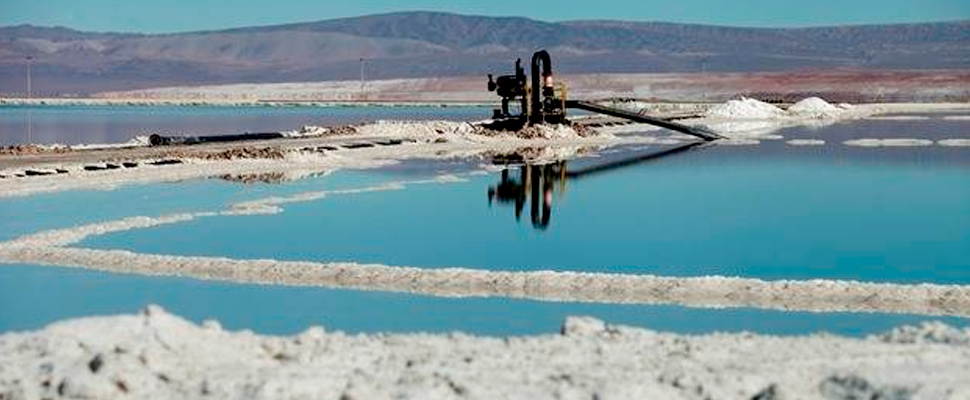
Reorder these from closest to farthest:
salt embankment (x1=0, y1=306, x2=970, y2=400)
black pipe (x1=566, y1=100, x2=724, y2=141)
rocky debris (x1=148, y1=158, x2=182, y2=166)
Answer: salt embankment (x1=0, y1=306, x2=970, y2=400), rocky debris (x1=148, y1=158, x2=182, y2=166), black pipe (x1=566, y1=100, x2=724, y2=141)

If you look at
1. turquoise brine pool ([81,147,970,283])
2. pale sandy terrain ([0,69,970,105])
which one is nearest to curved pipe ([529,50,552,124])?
turquoise brine pool ([81,147,970,283])

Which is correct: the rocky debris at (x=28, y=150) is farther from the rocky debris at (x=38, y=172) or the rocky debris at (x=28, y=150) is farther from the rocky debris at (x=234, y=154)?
the rocky debris at (x=38, y=172)

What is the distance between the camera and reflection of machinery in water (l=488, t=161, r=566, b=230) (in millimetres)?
16812

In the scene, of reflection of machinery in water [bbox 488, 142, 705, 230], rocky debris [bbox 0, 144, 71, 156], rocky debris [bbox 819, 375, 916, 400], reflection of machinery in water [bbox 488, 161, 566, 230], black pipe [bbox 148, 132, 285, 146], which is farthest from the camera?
black pipe [bbox 148, 132, 285, 146]

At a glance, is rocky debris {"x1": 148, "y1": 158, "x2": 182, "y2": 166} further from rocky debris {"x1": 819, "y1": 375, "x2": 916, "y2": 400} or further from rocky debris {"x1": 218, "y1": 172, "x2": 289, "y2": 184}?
rocky debris {"x1": 819, "y1": 375, "x2": 916, "y2": 400}

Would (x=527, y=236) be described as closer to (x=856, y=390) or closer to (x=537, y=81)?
(x=856, y=390)

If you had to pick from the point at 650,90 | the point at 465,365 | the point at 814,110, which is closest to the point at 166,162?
the point at 465,365

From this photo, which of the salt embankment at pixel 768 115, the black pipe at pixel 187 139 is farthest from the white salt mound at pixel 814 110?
the black pipe at pixel 187 139

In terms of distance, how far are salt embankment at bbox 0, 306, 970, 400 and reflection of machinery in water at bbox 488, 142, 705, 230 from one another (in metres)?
7.96

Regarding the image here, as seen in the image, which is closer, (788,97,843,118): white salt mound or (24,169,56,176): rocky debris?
(24,169,56,176): rocky debris

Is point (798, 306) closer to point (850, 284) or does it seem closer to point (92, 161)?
point (850, 284)

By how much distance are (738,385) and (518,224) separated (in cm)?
934

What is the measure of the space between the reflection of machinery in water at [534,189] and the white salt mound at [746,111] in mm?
30105

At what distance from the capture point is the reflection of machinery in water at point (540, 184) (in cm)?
1723
